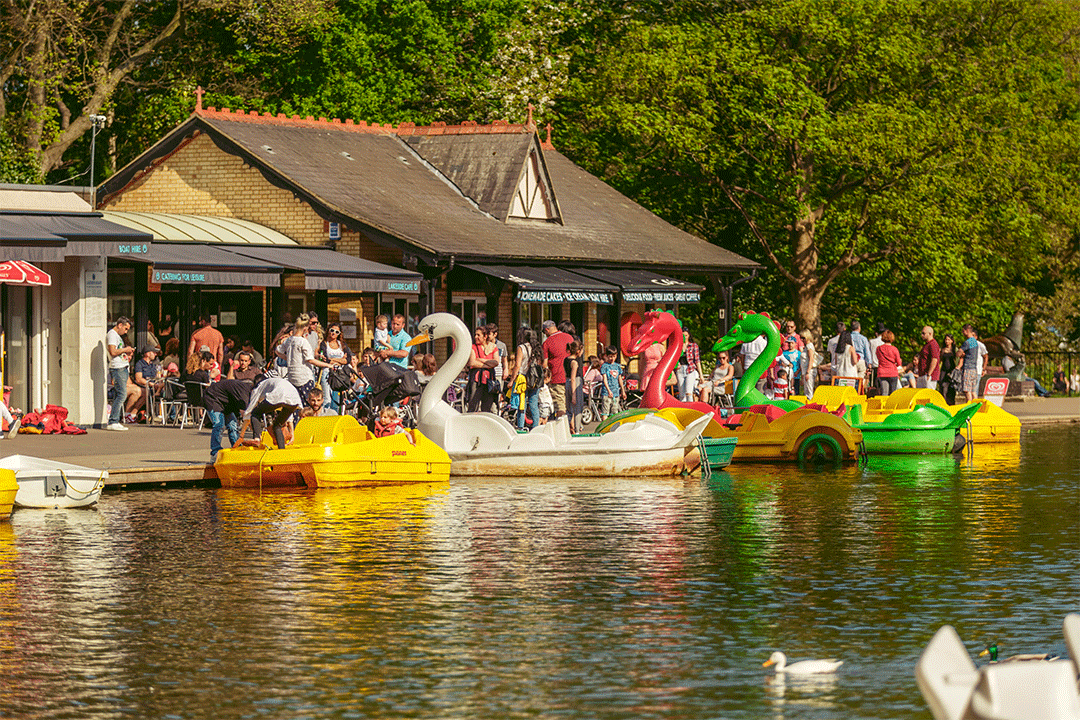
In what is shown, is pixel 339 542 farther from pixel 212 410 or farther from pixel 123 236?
pixel 123 236

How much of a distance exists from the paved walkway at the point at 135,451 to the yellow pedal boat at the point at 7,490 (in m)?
2.86

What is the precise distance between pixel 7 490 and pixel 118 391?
960 centimetres

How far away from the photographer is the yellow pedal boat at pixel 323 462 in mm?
18906

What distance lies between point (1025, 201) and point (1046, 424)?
548 inches

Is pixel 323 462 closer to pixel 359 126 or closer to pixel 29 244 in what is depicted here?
pixel 29 244

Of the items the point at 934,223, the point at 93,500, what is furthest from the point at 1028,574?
the point at 934,223

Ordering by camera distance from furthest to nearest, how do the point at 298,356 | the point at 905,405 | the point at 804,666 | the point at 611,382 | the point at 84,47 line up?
1. the point at 84,47
2. the point at 611,382
3. the point at 905,405
4. the point at 298,356
5. the point at 804,666

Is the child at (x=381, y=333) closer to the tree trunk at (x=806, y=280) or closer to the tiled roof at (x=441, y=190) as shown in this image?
the tiled roof at (x=441, y=190)

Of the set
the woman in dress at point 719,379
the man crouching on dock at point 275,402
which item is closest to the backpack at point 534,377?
the woman in dress at point 719,379

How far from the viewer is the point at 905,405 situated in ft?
80.4

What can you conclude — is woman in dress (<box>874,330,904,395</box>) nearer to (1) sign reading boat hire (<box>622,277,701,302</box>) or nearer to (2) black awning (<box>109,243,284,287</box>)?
(1) sign reading boat hire (<box>622,277,701,302</box>)

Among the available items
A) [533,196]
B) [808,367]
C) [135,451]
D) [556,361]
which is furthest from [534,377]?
[533,196]

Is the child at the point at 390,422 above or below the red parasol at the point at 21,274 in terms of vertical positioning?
below

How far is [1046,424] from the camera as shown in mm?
32875
